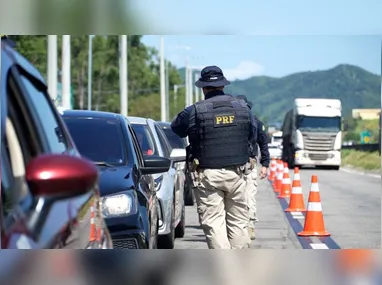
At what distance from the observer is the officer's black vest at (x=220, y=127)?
21.0 feet

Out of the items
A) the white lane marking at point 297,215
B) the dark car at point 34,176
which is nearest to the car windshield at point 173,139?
the white lane marking at point 297,215

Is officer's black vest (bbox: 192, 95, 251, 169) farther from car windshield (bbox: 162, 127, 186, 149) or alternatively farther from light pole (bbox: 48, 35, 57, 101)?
light pole (bbox: 48, 35, 57, 101)

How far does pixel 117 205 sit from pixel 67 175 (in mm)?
2470

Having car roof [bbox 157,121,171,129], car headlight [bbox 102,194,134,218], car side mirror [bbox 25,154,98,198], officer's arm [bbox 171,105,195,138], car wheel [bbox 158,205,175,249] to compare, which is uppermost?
car side mirror [bbox 25,154,98,198]

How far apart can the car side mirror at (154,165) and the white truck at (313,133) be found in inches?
42.3

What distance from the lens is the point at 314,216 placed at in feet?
25.6

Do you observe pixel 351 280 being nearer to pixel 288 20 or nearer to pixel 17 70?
pixel 288 20

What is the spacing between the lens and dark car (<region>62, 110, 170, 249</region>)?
494 cm

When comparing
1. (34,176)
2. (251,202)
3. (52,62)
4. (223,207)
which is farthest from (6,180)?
(52,62)

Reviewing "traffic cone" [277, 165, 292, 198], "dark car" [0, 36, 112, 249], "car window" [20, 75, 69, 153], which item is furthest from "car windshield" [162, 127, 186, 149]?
"traffic cone" [277, 165, 292, 198]

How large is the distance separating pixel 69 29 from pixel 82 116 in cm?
58

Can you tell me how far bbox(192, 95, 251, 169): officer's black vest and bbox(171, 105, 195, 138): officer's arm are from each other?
4cm

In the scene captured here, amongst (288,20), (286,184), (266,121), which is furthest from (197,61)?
(286,184)

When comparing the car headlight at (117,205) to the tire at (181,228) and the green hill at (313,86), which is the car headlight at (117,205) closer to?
the green hill at (313,86)
